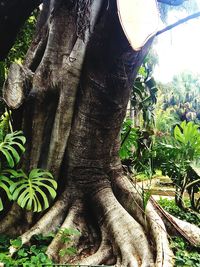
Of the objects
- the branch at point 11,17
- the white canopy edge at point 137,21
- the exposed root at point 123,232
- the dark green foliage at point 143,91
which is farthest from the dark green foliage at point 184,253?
the dark green foliage at point 143,91

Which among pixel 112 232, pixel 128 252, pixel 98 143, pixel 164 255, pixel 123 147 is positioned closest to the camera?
pixel 164 255

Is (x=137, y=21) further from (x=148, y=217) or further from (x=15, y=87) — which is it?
(x=148, y=217)

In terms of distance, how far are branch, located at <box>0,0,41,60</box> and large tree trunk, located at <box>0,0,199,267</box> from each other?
34 centimetres

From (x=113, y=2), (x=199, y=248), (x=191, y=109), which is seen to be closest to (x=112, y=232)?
(x=199, y=248)

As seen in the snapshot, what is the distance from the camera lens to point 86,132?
9.66 ft

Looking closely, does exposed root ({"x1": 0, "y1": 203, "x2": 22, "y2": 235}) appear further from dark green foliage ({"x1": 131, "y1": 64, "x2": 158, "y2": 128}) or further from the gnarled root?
dark green foliage ({"x1": 131, "y1": 64, "x2": 158, "y2": 128})

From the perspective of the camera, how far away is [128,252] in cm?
252

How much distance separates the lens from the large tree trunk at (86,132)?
8.48ft

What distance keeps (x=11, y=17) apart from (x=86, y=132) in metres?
1.50

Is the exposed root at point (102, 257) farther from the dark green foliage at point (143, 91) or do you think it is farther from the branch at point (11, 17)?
the dark green foliage at point (143, 91)

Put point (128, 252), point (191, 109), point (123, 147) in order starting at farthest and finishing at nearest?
point (191, 109)
point (123, 147)
point (128, 252)

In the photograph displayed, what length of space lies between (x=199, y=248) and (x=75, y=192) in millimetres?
1236

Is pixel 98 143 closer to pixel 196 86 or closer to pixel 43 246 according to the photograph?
pixel 43 246

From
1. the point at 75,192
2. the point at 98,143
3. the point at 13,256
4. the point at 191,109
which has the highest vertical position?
the point at 191,109
